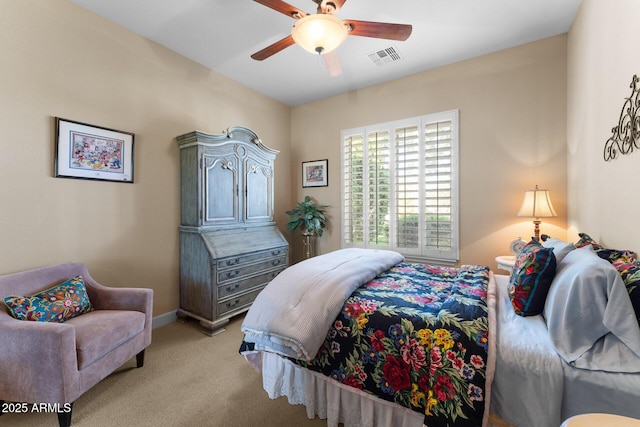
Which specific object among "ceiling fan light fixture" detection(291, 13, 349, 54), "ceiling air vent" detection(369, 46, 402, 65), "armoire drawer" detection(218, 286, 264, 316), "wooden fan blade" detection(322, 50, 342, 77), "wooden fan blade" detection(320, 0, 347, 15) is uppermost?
"ceiling air vent" detection(369, 46, 402, 65)

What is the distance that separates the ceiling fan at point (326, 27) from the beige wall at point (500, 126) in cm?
171

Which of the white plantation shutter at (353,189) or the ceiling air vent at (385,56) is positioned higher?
the ceiling air vent at (385,56)

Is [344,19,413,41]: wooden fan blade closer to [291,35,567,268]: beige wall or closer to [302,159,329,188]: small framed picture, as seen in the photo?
[291,35,567,268]: beige wall

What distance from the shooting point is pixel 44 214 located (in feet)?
7.30

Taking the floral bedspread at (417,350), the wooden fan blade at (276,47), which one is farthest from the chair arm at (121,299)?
the wooden fan blade at (276,47)

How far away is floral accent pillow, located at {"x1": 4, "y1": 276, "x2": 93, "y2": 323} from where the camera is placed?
5.72ft

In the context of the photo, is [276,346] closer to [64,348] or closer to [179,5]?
[64,348]

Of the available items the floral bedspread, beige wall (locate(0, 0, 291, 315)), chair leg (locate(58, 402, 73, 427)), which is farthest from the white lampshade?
chair leg (locate(58, 402, 73, 427))

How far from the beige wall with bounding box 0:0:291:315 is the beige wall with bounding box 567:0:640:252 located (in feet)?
12.2

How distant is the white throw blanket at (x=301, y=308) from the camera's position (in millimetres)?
1487

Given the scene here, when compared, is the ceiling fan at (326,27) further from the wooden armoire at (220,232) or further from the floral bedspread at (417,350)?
the floral bedspread at (417,350)

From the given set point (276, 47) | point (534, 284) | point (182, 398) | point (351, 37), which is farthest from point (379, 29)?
point (182, 398)

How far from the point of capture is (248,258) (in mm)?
3162

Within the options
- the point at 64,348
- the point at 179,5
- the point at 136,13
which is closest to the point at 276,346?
the point at 64,348
